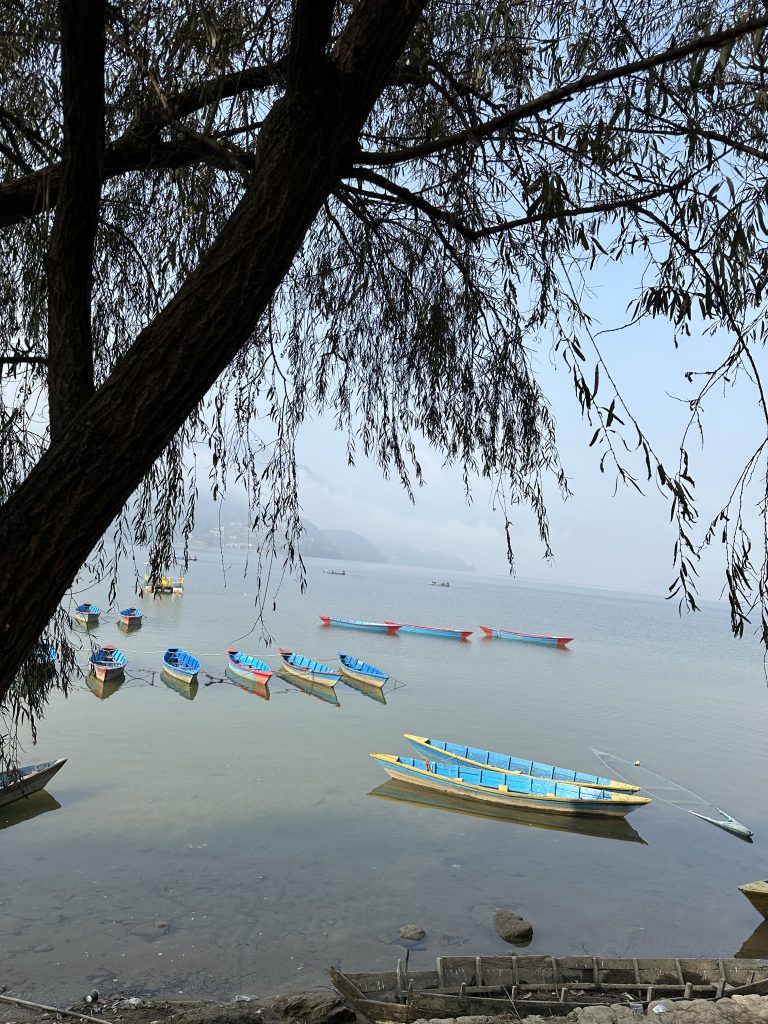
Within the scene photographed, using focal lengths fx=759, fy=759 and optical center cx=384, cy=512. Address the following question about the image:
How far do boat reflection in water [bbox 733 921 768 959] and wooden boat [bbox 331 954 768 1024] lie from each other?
225 centimetres

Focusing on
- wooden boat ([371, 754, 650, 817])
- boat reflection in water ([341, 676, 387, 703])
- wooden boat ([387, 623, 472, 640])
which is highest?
wooden boat ([387, 623, 472, 640])

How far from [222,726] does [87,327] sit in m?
15.1

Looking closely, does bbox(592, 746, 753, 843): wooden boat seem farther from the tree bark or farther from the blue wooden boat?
the tree bark

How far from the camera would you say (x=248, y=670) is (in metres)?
20.2

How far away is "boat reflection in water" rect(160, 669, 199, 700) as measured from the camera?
61.6ft

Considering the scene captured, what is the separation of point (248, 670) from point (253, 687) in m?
0.57

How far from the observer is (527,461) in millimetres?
3213

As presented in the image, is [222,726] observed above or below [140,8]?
below

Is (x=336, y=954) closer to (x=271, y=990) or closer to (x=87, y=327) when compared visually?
(x=271, y=990)

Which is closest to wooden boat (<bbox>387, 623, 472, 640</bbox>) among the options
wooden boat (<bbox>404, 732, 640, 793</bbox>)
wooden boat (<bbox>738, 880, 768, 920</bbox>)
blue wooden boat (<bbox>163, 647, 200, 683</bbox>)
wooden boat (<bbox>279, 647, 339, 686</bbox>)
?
wooden boat (<bbox>279, 647, 339, 686</bbox>)

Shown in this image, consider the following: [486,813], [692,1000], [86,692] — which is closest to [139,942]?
[692,1000]

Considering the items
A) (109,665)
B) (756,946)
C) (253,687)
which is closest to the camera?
(756,946)

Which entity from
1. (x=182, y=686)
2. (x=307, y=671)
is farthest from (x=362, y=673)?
(x=182, y=686)

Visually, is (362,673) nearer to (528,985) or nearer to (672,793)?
(672,793)
